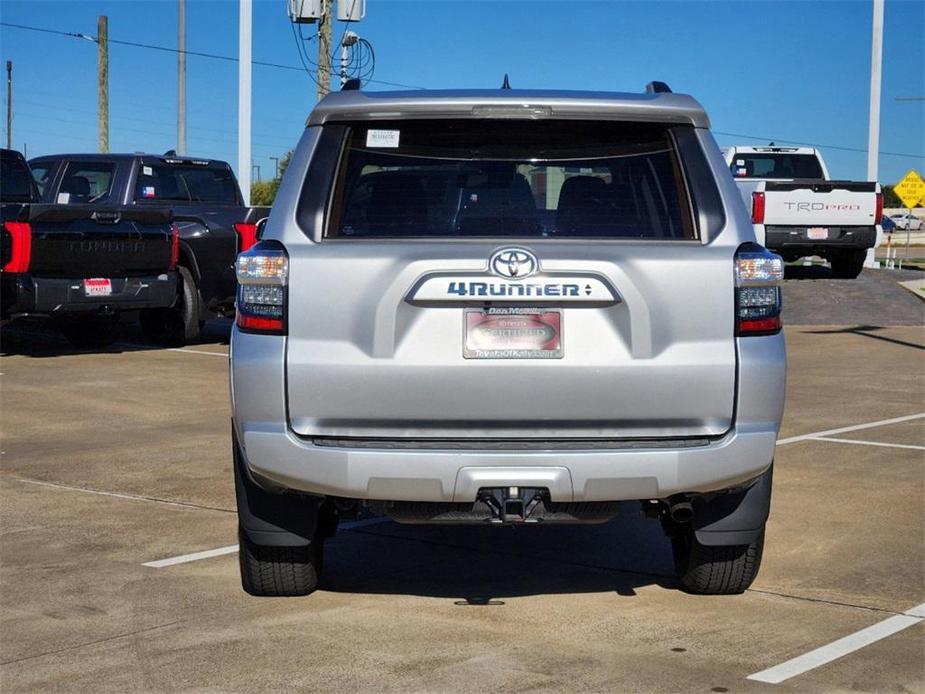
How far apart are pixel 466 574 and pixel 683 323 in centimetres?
182

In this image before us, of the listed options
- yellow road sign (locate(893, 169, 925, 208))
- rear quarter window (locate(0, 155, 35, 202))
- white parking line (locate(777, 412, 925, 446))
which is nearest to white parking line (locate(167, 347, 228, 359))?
rear quarter window (locate(0, 155, 35, 202))

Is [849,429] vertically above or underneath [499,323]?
underneath

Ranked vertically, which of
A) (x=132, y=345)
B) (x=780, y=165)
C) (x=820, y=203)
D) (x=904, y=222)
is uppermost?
(x=780, y=165)

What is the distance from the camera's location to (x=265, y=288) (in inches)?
193

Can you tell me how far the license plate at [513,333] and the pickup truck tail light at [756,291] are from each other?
0.63 metres

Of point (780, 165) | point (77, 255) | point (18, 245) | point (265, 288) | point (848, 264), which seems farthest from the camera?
point (780, 165)

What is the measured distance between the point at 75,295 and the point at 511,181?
32.7 ft

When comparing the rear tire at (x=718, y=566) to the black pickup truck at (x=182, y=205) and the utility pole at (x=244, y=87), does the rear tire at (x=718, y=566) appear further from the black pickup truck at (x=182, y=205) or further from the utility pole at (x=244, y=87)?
the utility pole at (x=244, y=87)

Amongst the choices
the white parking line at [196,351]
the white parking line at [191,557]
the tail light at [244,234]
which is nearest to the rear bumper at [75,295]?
the white parking line at [196,351]

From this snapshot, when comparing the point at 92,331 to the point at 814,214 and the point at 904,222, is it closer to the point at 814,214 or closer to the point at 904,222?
the point at 814,214

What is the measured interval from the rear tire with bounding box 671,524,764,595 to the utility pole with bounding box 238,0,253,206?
1777cm

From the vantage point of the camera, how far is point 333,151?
201 inches

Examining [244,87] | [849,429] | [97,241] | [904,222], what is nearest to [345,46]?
[244,87]

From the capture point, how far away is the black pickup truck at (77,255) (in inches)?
544
